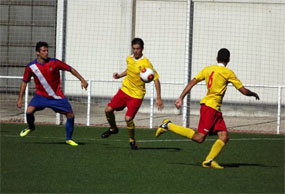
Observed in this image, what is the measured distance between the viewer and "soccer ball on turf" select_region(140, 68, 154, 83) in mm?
10531

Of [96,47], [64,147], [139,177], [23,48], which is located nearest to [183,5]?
[96,47]

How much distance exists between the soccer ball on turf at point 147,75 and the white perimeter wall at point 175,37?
28.3 feet

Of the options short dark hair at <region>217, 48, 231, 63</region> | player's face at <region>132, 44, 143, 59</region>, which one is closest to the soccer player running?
player's face at <region>132, 44, 143, 59</region>

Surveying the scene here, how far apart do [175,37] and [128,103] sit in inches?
367

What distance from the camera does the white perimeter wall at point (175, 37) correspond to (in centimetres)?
1947

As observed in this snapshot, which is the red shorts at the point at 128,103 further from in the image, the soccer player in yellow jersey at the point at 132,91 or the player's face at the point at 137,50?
the player's face at the point at 137,50

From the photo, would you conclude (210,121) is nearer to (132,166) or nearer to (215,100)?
(215,100)

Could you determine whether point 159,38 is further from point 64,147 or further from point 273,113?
point 64,147

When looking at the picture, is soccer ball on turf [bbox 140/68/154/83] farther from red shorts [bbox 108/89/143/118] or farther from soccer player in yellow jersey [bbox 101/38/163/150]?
red shorts [bbox 108/89/143/118]

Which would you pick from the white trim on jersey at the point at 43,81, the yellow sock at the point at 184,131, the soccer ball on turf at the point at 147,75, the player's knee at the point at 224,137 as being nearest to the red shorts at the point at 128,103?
the soccer ball on turf at the point at 147,75

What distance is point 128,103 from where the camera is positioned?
11.0 meters

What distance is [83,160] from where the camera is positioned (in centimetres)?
924

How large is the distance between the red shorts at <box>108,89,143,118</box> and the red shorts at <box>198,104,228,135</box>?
227 centimetres

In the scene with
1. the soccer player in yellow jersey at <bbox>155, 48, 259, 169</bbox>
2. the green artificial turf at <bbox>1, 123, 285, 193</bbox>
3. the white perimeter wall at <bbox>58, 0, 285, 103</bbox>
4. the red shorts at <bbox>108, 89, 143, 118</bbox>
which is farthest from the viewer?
the white perimeter wall at <bbox>58, 0, 285, 103</bbox>
